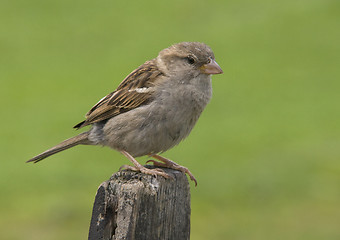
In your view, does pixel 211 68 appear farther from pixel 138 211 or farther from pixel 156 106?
pixel 138 211

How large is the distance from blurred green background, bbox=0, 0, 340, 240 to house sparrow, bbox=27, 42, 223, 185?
12.9 feet

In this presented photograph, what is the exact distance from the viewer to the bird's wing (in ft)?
17.1

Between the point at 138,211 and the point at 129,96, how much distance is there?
1.77 metres

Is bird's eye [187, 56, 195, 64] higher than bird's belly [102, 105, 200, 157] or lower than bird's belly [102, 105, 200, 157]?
higher

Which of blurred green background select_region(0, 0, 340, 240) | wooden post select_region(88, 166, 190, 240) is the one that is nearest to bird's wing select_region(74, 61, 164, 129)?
wooden post select_region(88, 166, 190, 240)

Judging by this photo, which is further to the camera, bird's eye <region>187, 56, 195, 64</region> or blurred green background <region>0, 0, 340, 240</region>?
blurred green background <region>0, 0, 340, 240</region>

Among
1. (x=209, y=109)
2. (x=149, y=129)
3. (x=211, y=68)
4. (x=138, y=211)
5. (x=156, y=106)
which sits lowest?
→ (x=138, y=211)

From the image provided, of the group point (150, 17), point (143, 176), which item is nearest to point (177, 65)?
point (143, 176)

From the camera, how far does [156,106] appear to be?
16.7ft

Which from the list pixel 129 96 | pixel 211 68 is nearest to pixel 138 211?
pixel 129 96

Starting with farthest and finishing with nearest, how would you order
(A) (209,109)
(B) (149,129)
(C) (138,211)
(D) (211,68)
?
(A) (209,109)
(D) (211,68)
(B) (149,129)
(C) (138,211)

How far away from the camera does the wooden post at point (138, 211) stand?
3600 millimetres

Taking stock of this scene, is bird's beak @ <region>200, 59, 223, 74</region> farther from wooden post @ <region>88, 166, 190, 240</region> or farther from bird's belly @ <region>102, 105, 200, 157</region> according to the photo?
wooden post @ <region>88, 166, 190, 240</region>

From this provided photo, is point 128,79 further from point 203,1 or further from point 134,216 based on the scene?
point 203,1
